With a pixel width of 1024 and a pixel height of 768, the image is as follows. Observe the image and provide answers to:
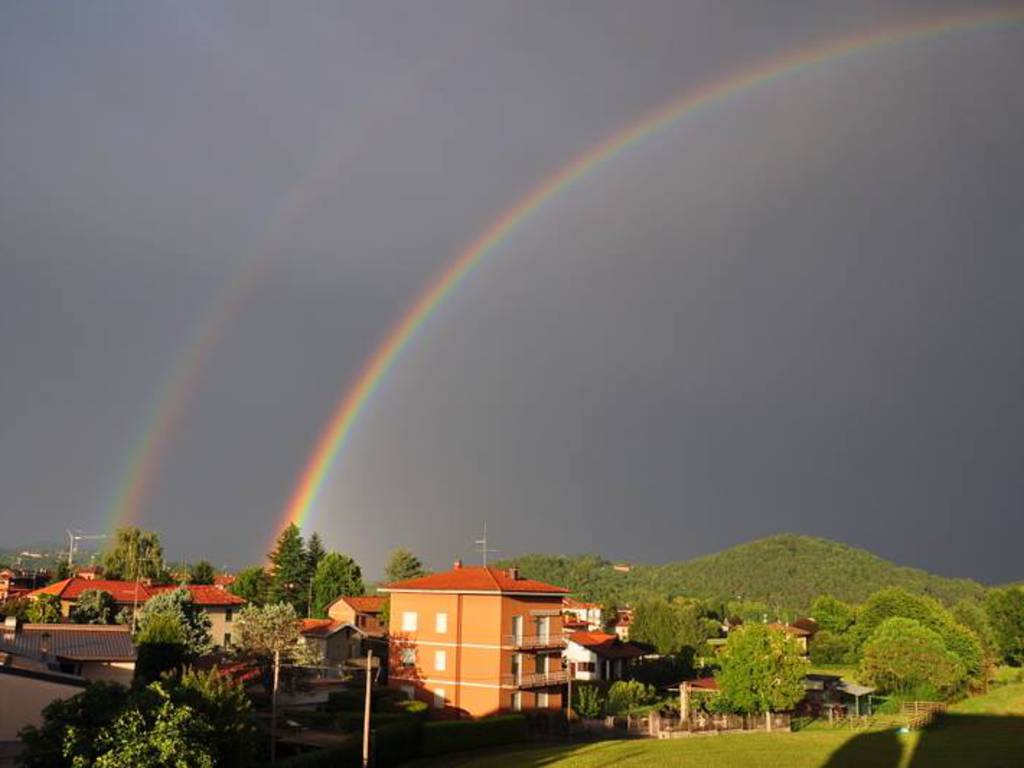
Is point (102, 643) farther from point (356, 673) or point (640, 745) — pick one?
point (640, 745)

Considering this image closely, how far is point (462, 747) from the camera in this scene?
44.7 meters

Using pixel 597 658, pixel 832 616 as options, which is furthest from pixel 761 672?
pixel 832 616

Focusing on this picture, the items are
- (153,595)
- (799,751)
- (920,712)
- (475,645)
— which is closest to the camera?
(799,751)

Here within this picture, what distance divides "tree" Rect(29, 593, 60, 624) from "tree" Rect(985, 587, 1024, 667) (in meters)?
103

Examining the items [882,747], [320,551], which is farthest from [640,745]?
[320,551]

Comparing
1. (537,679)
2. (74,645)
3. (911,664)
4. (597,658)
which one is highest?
(74,645)

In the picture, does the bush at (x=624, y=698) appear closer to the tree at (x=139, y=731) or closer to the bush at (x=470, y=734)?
the bush at (x=470, y=734)

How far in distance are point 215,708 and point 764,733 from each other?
120 feet

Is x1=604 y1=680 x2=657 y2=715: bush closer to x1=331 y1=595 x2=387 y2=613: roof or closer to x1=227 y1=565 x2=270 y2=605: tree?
x1=331 y1=595 x2=387 y2=613: roof

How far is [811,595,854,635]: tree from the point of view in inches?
4781

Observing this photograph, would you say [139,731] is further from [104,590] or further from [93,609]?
[104,590]

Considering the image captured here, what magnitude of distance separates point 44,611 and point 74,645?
2652cm

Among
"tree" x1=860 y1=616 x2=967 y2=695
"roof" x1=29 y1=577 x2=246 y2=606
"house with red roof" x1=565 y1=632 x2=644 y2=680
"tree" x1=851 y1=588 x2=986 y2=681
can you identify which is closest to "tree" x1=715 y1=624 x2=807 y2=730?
"tree" x1=860 y1=616 x2=967 y2=695

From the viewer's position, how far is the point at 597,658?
81.2 m
